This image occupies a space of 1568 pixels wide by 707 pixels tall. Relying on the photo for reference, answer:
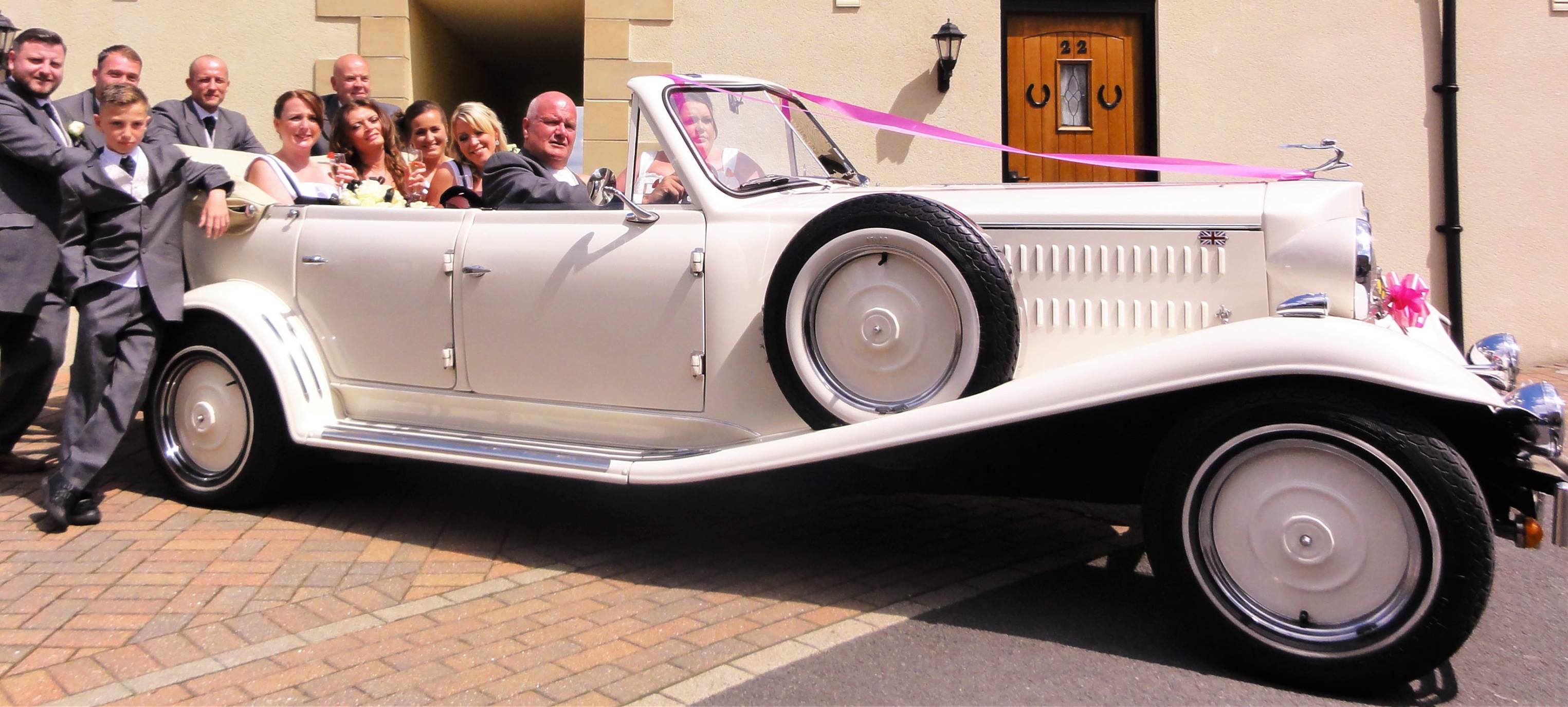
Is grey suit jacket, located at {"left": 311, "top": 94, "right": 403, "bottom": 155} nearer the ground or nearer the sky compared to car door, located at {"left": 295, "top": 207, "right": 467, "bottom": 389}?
nearer the sky

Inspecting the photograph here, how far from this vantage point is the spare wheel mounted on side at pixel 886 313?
3311 millimetres

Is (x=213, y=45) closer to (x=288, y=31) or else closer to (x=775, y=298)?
(x=288, y=31)

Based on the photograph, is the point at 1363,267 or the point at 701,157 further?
the point at 701,157

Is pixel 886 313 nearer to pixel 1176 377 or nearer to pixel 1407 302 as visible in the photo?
pixel 1176 377

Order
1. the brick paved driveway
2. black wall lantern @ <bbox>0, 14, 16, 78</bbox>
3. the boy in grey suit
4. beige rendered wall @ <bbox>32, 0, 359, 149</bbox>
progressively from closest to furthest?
the brick paved driveway → the boy in grey suit → black wall lantern @ <bbox>0, 14, 16, 78</bbox> → beige rendered wall @ <bbox>32, 0, 359, 149</bbox>

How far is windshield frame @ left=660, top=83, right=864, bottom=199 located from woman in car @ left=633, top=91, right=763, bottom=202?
14mm

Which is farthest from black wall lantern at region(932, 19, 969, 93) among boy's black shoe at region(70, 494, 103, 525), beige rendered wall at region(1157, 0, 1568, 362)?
boy's black shoe at region(70, 494, 103, 525)

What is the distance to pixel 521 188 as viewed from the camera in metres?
4.24

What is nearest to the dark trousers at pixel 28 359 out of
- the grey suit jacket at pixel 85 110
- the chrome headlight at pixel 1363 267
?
the grey suit jacket at pixel 85 110

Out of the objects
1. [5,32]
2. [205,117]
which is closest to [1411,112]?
[205,117]

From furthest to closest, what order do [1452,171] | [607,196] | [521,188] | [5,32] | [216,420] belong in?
[1452,171] → [5,32] → [216,420] → [521,188] → [607,196]

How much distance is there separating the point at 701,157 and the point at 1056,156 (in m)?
1.22

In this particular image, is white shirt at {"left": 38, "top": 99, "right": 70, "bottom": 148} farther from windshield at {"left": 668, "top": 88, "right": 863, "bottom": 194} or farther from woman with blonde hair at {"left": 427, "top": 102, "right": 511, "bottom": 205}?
windshield at {"left": 668, "top": 88, "right": 863, "bottom": 194}

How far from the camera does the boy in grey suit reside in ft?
14.2
